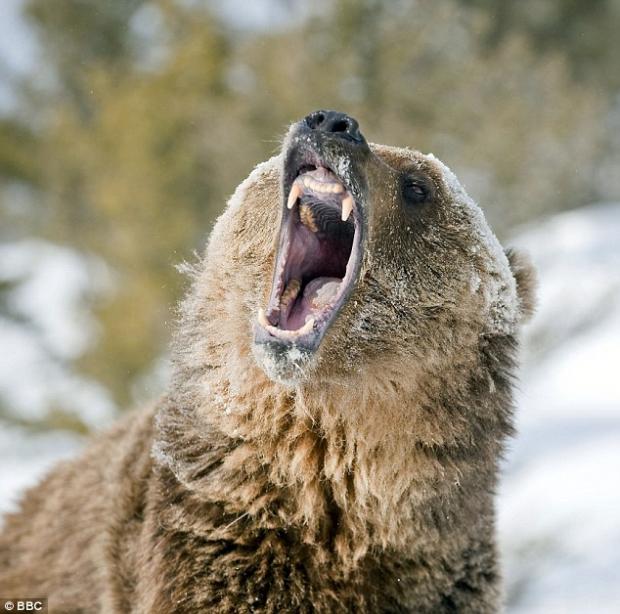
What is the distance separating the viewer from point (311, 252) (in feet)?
9.88

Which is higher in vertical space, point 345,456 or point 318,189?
point 318,189

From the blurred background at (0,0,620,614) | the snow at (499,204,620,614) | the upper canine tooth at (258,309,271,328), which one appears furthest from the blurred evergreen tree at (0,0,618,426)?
the upper canine tooth at (258,309,271,328)

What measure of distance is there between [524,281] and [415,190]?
663mm

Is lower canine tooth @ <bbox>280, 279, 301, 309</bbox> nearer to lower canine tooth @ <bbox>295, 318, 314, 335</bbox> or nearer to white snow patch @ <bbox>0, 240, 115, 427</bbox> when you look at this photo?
lower canine tooth @ <bbox>295, 318, 314, 335</bbox>

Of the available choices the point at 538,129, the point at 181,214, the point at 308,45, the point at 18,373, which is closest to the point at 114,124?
the point at 181,214

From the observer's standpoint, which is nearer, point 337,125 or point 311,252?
point 337,125

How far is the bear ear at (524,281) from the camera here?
329 centimetres

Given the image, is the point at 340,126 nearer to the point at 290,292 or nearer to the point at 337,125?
the point at 337,125

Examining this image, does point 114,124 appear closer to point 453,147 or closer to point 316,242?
point 453,147

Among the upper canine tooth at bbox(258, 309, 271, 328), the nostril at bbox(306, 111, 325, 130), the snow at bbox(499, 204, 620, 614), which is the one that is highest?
the snow at bbox(499, 204, 620, 614)

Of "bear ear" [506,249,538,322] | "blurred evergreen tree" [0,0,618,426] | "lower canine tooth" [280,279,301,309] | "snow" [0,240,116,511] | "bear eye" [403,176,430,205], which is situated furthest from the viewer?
→ "snow" [0,240,116,511]

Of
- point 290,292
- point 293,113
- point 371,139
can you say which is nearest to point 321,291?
point 290,292

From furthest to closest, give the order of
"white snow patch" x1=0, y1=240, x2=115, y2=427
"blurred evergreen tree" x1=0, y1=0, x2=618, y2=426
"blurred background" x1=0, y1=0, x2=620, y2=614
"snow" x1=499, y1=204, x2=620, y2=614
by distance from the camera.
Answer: "white snow patch" x1=0, y1=240, x2=115, y2=427, "blurred evergreen tree" x1=0, y1=0, x2=618, y2=426, "blurred background" x1=0, y1=0, x2=620, y2=614, "snow" x1=499, y1=204, x2=620, y2=614

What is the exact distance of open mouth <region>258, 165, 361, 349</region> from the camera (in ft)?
8.68
